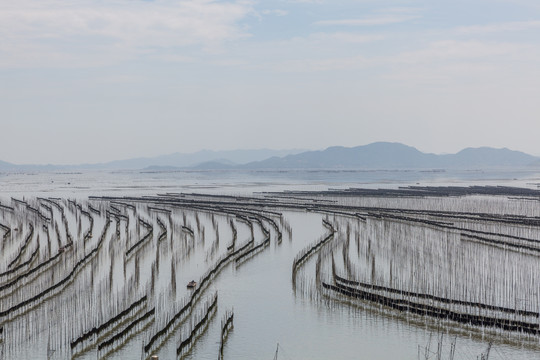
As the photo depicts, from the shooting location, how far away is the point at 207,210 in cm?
6269

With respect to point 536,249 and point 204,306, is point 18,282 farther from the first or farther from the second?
point 536,249

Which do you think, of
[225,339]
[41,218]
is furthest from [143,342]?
[41,218]

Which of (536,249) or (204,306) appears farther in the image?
(536,249)

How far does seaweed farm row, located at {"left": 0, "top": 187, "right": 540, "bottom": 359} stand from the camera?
21672mm

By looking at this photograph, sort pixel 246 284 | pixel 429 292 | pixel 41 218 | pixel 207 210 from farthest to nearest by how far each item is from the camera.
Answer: pixel 207 210 < pixel 41 218 < pixel 246 284 < pixel 429 292

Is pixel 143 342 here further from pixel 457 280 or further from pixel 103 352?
pixel 457 280

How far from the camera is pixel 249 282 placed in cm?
3036

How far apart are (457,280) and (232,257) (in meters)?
11.7

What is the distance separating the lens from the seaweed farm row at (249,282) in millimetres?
21672

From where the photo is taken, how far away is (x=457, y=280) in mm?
30016

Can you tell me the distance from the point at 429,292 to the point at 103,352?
13.6 m

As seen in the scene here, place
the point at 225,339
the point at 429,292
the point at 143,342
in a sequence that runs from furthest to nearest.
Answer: the point at 429,292 < the point at 225,339 < the point at 143,342

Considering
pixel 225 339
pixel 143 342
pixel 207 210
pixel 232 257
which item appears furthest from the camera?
pixel 207 210

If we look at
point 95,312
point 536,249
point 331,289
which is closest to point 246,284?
point 331,289
